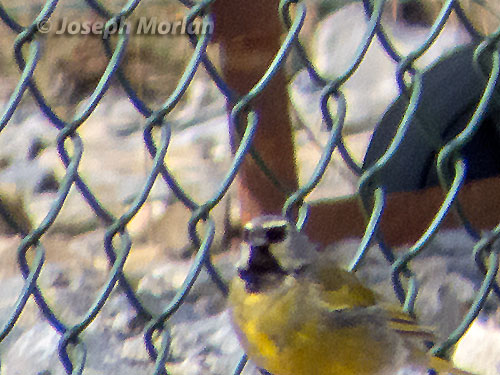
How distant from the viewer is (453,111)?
8.50 feet

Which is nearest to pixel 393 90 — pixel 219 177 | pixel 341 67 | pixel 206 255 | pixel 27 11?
pixel 341 67

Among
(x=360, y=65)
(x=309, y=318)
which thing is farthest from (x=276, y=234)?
(x=360, y=65)

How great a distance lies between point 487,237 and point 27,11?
7.76ft

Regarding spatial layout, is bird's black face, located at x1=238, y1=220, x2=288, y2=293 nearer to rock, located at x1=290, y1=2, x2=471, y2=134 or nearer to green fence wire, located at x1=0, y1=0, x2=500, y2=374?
green fence wire, located at x1=0, y1=0, x2=500, y2=374

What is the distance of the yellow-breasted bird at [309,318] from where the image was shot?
162 centimetres

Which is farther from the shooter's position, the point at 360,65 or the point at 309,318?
the point at 360,65

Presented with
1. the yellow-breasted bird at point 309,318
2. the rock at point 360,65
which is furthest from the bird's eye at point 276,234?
the rock at point 360,65

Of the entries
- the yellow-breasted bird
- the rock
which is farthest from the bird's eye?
the rock

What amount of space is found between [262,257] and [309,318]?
0.62 ft

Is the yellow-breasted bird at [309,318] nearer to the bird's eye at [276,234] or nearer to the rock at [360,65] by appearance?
the bird's eye at [276,234]

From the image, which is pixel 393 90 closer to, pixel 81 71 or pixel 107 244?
pixel 81 71

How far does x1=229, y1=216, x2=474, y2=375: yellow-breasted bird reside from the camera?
5.33 ft

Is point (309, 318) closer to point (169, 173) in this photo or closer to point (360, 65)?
point (169, 173)

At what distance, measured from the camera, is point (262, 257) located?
1815mm
